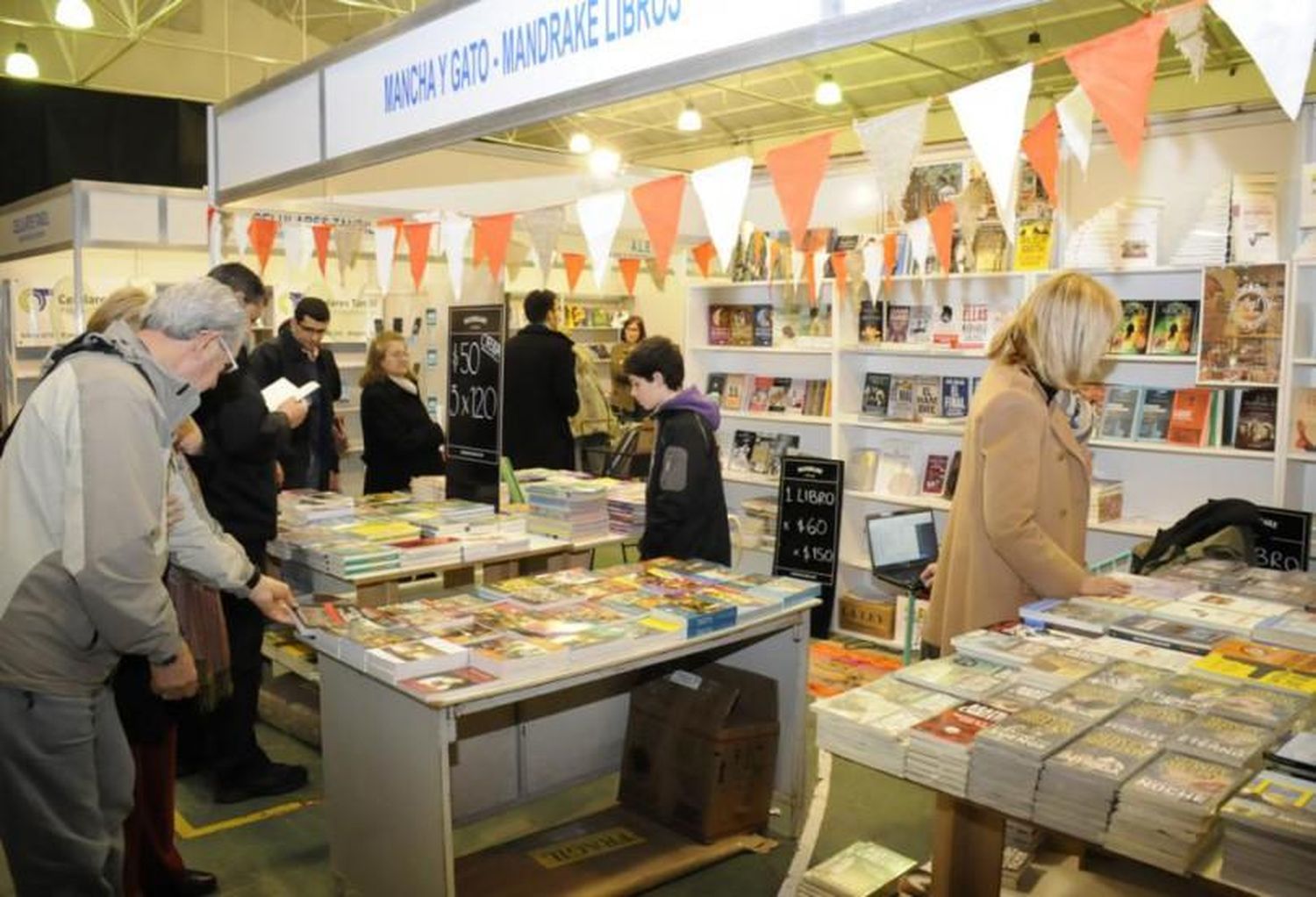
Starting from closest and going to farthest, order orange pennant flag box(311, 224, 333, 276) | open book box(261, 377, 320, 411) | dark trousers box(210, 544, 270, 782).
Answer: dark trousers box(210, 544, 270, 782) < open book box(261, 377, 320, 411) < orange pennant flag box(311, 224, 333, 276)

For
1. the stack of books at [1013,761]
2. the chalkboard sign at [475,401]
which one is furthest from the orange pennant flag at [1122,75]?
the chalkboard sign at [475,401]

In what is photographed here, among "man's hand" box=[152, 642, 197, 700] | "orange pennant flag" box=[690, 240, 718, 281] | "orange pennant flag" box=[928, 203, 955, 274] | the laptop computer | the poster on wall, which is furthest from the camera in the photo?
"orange pennant flag" box=[690, 240, 718, 281]

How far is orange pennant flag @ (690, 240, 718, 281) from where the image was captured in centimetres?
613

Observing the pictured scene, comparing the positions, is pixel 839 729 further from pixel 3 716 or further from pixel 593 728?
pixel 593 728

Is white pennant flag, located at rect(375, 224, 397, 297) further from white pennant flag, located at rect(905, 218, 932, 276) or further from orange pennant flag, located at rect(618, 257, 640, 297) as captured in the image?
white pennant flag, located at rect(905, 218, 932, 276)

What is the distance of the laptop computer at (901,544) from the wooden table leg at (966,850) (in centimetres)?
231

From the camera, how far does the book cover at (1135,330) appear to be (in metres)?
4.60

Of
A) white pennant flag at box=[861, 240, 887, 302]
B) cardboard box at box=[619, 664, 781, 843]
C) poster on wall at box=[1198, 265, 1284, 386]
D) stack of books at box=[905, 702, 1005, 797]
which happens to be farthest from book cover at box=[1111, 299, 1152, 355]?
stack of books at box=[905, 702, 1005, 797]

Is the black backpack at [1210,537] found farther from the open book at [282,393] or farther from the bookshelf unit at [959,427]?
the open book at [282,393]

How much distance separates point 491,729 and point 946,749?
77.6 inches

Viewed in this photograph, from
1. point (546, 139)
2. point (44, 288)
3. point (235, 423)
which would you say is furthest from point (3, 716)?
point (546, 139)

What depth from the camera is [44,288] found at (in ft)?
26.8

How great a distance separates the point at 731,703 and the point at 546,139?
12.4 meters

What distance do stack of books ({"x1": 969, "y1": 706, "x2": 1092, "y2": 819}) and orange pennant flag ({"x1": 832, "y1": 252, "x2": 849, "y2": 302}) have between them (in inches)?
151
